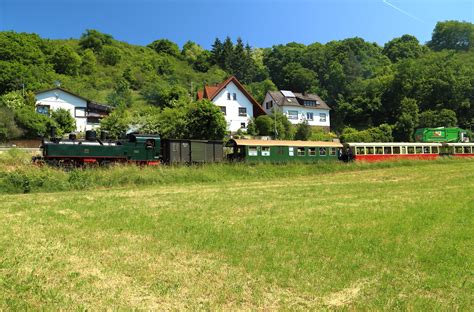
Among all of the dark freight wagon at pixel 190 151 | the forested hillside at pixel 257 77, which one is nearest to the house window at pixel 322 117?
the forested hillside at pixel 257 77

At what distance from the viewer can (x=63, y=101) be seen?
5719 centimetres

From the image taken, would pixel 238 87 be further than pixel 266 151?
Yes

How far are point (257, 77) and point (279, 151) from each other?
84.3m

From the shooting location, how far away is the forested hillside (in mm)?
58900

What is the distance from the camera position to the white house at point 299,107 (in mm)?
66688

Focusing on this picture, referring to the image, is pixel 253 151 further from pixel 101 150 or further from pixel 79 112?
pixel 79 112

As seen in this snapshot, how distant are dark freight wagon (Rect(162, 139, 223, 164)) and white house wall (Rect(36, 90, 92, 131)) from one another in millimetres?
33499

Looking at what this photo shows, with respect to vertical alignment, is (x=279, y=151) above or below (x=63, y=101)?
below

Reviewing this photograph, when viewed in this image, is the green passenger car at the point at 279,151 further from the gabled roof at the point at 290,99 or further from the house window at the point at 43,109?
the house window at the point at 43,109

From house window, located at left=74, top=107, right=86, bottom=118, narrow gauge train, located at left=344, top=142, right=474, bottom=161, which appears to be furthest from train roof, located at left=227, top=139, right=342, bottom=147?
house window, located at left=74, top=107, right=86, bottom=118

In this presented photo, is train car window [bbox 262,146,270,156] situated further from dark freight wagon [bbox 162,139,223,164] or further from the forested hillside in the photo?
the forested hillside

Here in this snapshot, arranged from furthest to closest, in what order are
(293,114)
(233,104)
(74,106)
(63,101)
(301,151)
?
(293,114), (233,104), (74,106), (63,101), (301,151)

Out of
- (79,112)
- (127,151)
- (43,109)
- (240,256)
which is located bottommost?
(240,256)

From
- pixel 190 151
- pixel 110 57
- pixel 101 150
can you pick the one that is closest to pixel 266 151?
pixel 190 151
